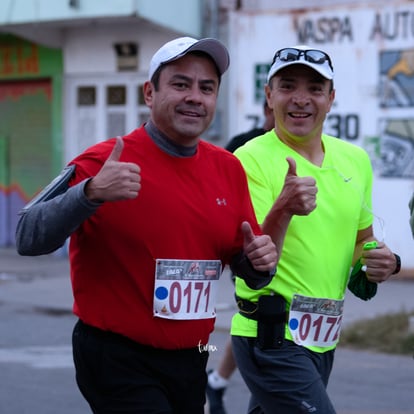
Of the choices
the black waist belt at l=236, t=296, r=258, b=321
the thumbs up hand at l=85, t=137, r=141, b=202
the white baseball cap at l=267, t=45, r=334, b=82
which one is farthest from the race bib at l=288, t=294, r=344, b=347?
the thumbs up hand at l=85, t=137, r=141, b=202

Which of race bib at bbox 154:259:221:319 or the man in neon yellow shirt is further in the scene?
the man in neon yellow shirt

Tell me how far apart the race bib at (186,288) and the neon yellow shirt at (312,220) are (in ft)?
1.54

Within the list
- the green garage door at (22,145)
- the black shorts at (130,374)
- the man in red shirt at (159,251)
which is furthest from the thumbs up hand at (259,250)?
the green garage door at (22,145)

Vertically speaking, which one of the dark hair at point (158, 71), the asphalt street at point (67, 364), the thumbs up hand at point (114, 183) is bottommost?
the asphalt street at point (67, 364)

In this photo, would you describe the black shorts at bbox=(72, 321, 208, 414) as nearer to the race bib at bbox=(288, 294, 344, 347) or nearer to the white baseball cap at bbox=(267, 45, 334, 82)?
the race bib at bbox=(288, 294, 344, 347)

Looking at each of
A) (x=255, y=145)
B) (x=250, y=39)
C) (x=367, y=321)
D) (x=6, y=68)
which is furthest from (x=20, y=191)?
(x=255, y=145)

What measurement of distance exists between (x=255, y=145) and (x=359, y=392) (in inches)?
144

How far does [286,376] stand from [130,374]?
79cm

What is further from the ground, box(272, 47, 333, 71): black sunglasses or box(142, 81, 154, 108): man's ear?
box(272, 47, 333, 71): black sunglasses

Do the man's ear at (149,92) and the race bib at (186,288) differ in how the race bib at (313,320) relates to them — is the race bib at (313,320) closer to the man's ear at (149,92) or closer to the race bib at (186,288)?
the race bib at (186,288)

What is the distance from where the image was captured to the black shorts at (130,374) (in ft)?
11.6

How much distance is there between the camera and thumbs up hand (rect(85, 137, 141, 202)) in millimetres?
3205

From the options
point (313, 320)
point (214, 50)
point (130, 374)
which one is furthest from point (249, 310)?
A: point (214, 50)

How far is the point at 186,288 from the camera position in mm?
3688
